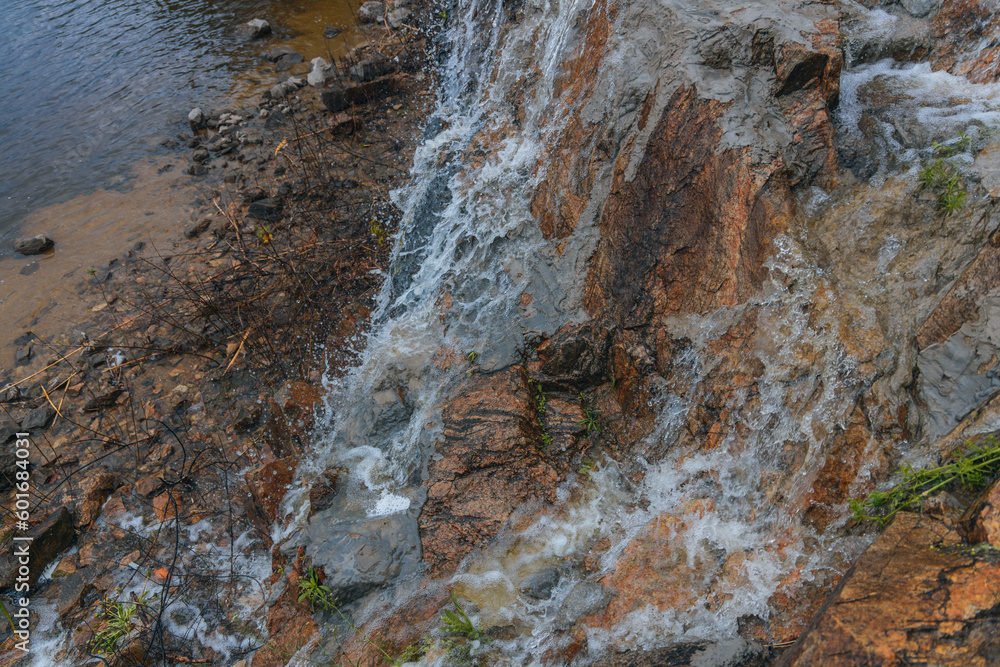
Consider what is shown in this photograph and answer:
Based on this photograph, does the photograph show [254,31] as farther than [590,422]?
Yes

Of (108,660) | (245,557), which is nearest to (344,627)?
(245,557)

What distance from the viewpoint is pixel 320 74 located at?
7.05m

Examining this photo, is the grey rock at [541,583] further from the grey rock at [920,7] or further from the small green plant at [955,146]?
the grey rock at [920,7]

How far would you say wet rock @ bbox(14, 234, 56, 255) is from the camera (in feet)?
18.2

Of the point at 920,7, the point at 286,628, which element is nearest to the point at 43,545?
the point at 286,628

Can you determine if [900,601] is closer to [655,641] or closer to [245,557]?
[655,641]

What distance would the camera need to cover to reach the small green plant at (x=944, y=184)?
8.50 feet

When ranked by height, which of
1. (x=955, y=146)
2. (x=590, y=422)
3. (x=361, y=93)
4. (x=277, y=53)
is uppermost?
(x=277, y=53)

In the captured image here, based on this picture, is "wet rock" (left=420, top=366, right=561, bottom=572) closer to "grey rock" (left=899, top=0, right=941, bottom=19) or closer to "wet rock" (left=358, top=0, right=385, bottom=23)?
"grey rock" (left=899, top=0, right=941, bottom=19)

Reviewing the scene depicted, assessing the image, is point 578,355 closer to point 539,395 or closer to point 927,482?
point 539,395

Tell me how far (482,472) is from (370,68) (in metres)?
5.55

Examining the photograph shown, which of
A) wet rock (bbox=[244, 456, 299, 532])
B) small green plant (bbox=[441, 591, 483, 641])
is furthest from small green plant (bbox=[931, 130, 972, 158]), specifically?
wet rock (bbox=[244, 456, 299, 532])

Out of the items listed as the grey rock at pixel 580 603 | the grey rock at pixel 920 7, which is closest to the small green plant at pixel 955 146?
the grey rock at pixel 920 7

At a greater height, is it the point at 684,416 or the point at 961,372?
the point at 961,372
